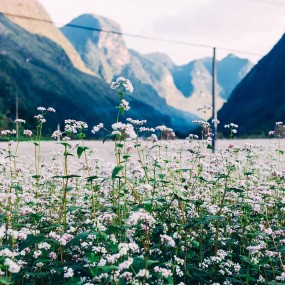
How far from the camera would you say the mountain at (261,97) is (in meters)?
140

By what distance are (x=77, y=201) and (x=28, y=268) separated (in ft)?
9.69

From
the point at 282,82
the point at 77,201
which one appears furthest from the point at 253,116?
the point at 77,201

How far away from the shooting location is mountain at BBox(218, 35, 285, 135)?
13959 centimetres

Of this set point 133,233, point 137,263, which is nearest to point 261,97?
point 133,233

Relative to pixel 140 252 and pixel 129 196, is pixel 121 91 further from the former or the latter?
pixel 129 196

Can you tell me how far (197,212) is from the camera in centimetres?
742

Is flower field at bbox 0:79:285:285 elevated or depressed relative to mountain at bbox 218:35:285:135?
depressed

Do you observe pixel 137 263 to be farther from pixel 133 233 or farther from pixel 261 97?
pixel 261 97

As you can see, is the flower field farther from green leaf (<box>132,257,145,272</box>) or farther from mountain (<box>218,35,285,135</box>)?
mountain (<box>218,35,285,135</box>)

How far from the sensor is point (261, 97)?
159125mm

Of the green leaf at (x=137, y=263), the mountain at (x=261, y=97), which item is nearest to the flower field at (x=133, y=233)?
the green leaf at (x=137, y=263)

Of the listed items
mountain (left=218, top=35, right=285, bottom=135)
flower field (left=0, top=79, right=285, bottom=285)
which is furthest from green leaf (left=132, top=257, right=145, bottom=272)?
mountain (left=218, top=35, right=285, bottom=135)

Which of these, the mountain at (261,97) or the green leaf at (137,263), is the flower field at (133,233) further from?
the mountain at (261,97)

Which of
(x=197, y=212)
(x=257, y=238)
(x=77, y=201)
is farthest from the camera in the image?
(x=77, y=201)
